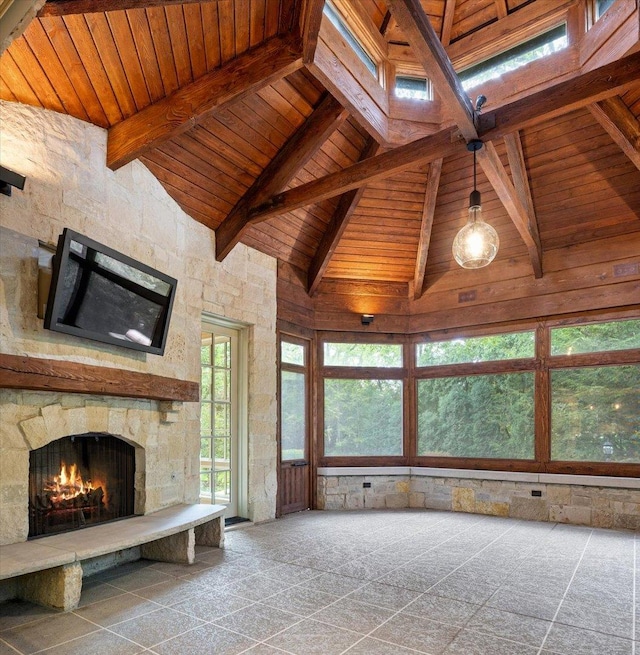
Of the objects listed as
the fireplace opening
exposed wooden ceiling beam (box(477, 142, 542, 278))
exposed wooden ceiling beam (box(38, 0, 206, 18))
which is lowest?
the fireplace opening

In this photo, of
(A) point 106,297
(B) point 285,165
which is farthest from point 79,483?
(B) point 285,165

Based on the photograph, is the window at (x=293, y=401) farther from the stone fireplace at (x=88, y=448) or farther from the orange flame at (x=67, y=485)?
the orange flame at (x=67, y=485)

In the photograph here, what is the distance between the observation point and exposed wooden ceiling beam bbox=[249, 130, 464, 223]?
4.30m

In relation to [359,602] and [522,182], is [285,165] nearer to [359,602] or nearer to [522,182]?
[522,182]

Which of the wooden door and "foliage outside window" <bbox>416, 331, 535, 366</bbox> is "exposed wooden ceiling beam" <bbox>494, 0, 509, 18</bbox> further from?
the wooden door

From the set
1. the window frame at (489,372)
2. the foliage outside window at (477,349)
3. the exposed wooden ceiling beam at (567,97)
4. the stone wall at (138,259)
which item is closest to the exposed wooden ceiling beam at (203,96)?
the stone wall at (138,259)

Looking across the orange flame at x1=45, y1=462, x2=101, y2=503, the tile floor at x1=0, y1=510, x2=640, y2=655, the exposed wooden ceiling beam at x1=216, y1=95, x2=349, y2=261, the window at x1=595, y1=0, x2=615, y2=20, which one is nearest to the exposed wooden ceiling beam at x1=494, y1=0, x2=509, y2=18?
the window at x1=595, y1=0, x2=615, y2=20

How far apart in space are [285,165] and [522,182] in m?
2.65

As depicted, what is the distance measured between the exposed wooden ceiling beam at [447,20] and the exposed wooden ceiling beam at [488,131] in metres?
1.72

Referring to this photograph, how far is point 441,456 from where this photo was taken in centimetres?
680

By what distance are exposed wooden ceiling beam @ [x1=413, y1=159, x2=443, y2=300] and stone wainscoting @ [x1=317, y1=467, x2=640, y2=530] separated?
101 inches

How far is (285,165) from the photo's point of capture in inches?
200

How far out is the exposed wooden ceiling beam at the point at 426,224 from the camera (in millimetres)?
5844

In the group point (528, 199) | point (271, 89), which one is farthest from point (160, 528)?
point (528, 199)
